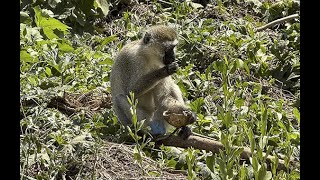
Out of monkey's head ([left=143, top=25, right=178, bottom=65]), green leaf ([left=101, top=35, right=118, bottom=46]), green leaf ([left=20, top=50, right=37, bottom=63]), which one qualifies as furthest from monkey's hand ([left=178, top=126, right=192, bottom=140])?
green leaf ([left=101, top=35, right=118, bottom=46])

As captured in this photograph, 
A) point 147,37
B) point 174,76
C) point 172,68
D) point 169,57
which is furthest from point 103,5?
point 172,68

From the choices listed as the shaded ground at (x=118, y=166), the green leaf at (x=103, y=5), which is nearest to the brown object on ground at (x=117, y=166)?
the shaded ground at (x=118, y=166)

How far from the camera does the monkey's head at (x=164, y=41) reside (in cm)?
636

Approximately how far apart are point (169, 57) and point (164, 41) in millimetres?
187

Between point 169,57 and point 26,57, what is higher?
point 169,57

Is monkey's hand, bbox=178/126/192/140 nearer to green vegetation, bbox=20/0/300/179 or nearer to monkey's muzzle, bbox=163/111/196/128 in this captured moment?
monkey's muzzle, bbox=163/111/196/128

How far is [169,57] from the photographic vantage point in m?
6.33

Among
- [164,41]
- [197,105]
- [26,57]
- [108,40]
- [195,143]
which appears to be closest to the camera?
[195,143]

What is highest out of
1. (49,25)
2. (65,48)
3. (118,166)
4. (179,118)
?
(49,25)

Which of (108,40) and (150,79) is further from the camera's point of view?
(108,40)

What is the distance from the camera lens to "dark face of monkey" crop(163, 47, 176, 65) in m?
6.32

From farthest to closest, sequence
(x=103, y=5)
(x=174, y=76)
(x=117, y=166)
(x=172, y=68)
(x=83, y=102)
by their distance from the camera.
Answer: (x=103, y=5) < (x=174, y=76) < (x=83, y=102) < (x=172, y=68) < (x=117, y=166)

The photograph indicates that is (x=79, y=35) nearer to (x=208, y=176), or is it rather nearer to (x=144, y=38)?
(x=144, y=38)

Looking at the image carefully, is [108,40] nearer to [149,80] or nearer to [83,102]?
[83,102]
